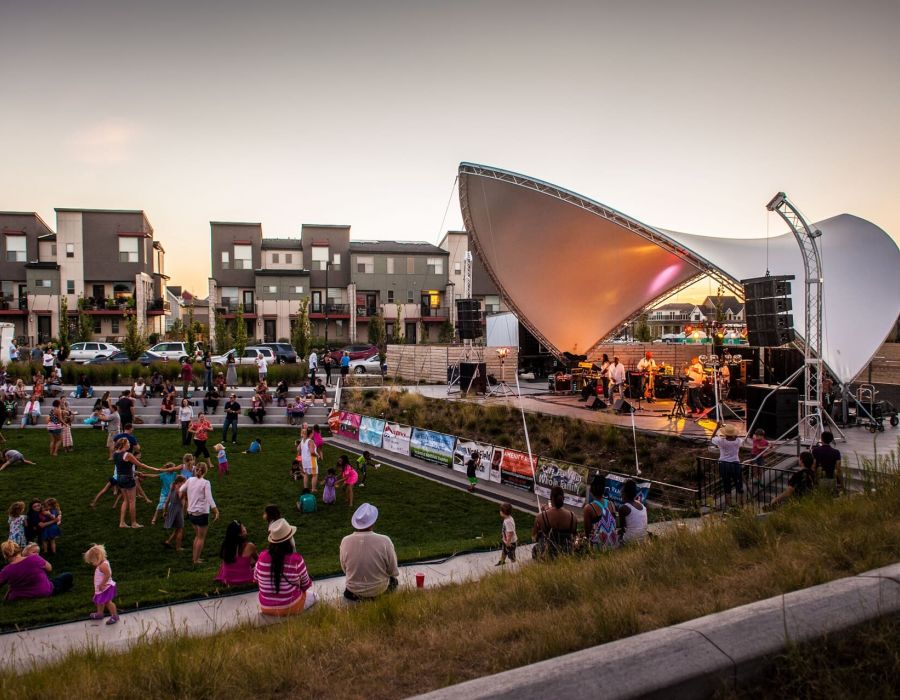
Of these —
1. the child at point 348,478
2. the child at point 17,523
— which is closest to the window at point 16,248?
the child at point 348,478

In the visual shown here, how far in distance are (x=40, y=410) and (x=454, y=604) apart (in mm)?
24033

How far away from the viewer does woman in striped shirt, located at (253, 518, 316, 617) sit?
256 inches

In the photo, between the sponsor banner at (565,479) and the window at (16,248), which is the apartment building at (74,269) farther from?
the sponsor banner at (565,479)

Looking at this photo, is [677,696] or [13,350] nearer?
[677,696]

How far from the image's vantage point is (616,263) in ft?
80.3

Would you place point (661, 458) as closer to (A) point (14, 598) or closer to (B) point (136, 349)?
(A) point (14, 598)

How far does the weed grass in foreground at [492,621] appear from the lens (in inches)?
136

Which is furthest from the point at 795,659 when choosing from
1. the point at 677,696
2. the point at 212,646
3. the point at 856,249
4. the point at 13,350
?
the point at 13,350

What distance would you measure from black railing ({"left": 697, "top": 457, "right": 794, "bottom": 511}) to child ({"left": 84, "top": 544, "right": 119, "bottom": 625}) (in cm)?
967

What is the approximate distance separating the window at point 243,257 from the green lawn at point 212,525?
35.9 meters

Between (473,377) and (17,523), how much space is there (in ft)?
57.6

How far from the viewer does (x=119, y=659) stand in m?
4.33

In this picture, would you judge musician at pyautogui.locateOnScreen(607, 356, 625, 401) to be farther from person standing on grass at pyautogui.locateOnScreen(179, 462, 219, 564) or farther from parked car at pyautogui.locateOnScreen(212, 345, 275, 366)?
parked car at pyautogui.locateOnScreen(212, 345, 275, 366)

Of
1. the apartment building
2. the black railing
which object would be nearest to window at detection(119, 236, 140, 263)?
the apartment building
